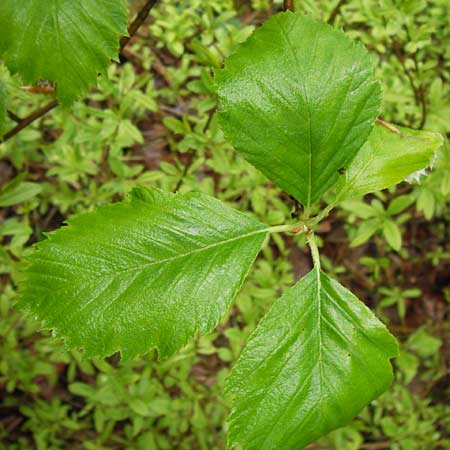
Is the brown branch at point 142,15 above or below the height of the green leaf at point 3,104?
above

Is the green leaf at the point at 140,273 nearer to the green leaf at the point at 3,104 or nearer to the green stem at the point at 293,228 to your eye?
the green stem at the point at 293,228

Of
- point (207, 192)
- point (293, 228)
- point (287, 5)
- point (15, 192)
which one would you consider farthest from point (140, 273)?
point (207, 192)

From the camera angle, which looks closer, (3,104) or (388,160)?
(388,160)

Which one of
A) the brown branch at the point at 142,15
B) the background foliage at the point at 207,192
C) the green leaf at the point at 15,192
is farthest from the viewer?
the background foliage at the point at 207,192

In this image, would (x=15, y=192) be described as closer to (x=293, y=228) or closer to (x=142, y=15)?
(x=142, y=15)

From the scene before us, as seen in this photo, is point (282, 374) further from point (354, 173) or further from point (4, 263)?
point (4, 263)

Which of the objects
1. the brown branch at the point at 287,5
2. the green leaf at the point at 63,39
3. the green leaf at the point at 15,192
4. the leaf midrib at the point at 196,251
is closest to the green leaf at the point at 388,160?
the leaf midrib at the point at 196,251
